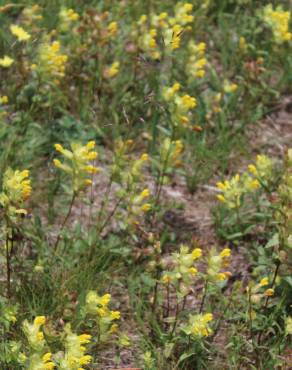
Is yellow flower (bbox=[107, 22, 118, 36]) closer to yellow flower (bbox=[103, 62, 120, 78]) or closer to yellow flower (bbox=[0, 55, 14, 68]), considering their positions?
yellow flower (bbox=[103, 62, 120, 78])

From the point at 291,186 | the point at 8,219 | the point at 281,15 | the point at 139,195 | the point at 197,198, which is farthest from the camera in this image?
the point at 281,15

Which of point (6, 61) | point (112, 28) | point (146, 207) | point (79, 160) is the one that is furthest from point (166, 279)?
point (112, 28)

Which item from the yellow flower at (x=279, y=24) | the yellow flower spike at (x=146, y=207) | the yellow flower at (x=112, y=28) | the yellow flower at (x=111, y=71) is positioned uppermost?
the yellow flower at (x=112, y=28)

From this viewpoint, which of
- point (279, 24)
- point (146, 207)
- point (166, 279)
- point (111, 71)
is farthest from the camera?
point (279, 24)

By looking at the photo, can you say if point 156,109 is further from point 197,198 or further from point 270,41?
point 270,41

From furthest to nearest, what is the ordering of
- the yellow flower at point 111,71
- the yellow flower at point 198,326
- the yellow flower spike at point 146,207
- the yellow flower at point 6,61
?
the yellow flower at point 111,71 → the yellow flower at point 6,61 → the yellow flower spike at point 146,207 → the yellow flower at point 198,326

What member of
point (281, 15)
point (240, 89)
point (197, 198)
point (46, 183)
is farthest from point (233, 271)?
point (281, 15)

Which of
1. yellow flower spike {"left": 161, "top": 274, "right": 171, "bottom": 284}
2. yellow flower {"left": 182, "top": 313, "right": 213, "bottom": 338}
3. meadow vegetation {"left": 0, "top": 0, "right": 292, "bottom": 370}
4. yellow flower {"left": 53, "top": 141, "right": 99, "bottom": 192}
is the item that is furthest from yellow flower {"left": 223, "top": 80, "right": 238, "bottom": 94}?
yellow flower {"left": 182, "top": 313, "right": 213, "bottom": 338}

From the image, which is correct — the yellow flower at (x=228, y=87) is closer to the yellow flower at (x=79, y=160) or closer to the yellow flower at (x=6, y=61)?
the yellow flower at (x=6, y=61)

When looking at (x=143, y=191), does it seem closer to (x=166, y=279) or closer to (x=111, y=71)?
(x=166, y=279)

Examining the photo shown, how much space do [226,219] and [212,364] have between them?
0.93 metres

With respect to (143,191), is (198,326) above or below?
below

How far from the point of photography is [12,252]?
3.45 metres

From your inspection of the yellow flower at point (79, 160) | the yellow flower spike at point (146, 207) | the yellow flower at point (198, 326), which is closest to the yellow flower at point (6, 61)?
the yellow flower at point (79, 160)
